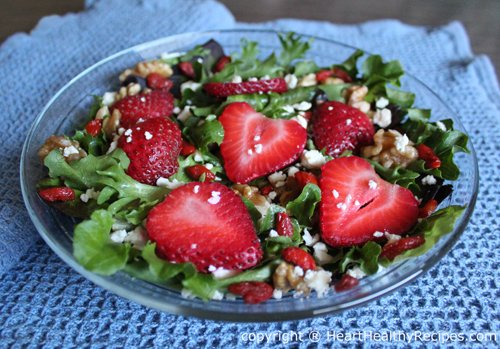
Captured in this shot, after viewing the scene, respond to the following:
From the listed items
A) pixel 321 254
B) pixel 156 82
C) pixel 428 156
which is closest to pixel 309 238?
pixel 321 254

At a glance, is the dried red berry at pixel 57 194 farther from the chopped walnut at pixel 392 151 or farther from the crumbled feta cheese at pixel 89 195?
the chopped walnut at pixel 392 151

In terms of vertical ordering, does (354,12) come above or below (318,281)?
below

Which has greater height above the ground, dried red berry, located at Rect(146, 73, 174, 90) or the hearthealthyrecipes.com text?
dried red berry, located at Rect(146, 73, 174, 90)

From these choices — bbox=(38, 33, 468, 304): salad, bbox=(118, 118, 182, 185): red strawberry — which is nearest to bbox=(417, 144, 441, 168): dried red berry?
bbox=(38, 33, 468, 304): salad

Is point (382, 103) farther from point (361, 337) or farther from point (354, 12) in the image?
point (354, 12)

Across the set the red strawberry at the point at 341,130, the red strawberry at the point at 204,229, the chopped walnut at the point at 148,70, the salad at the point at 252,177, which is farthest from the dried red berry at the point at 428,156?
the chopped walnut at the point at 148,70

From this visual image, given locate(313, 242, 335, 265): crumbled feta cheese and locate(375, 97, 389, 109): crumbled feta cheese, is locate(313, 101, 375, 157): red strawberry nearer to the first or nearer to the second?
locate(375, 97, 389, 109): crumbled feta cheese

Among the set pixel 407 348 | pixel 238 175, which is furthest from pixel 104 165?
pixel 407 348

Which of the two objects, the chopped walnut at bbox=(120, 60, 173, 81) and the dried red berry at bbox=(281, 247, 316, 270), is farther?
the chopped walnut at bbox=(120, 60, 173, 81)
